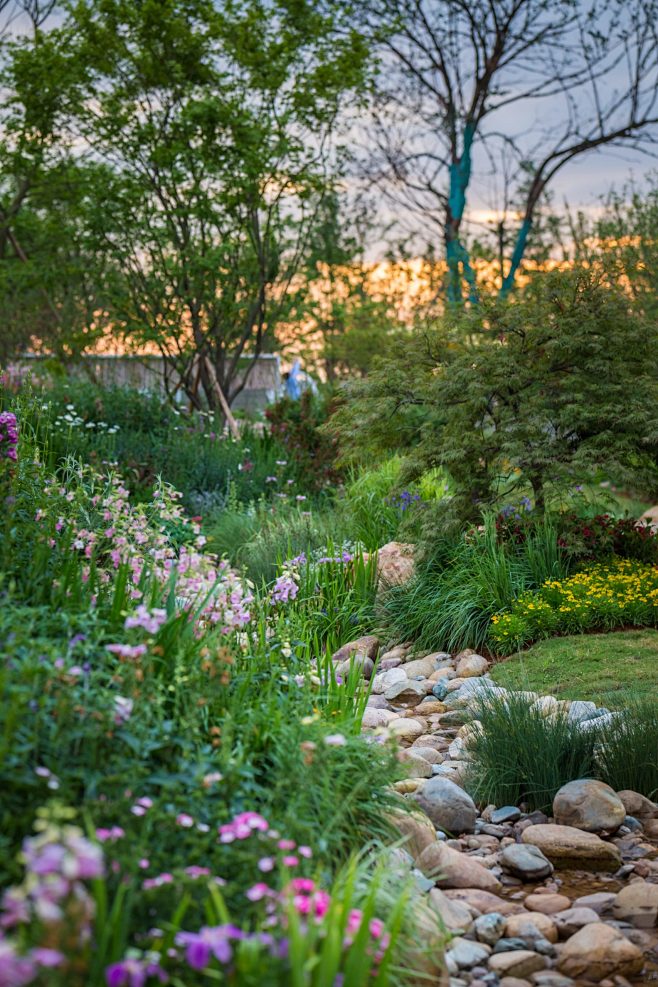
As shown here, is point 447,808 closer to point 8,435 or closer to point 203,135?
point 8,435

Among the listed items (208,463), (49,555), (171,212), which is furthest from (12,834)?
(171,212)

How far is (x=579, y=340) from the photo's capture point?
6633 millimetres

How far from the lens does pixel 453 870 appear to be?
10.4ft

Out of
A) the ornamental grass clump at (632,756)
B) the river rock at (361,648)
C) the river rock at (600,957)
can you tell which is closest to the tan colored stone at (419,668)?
the river rock at (361,648)

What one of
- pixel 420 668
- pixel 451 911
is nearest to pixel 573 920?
pixel 451 911

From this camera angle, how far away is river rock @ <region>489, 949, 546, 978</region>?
8.73 ft

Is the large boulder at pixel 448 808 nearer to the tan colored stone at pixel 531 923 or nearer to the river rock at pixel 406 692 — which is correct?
the tan colored stone at pixel 531 923

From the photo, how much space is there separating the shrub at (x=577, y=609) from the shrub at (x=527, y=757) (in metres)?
1.98

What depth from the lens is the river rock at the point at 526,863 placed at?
3307 mm

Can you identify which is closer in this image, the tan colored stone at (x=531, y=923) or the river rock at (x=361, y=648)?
the tan colored stone at (x=531, y=923)

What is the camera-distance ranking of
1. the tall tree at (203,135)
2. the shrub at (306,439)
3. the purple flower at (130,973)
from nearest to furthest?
the purple flower at (130,973), the shrub at (306,439), the tall tree at (203,135)

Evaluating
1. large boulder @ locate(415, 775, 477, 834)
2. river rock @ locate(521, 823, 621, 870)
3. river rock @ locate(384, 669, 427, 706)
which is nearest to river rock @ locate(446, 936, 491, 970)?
river rock @ locate(521, 823, 621, 870)

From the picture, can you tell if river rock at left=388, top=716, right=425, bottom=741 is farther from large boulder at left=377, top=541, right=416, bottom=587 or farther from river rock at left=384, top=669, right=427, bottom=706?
large boulder at left=377, top=541, right=416, bottom=587

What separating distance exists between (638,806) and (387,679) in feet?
7.30
